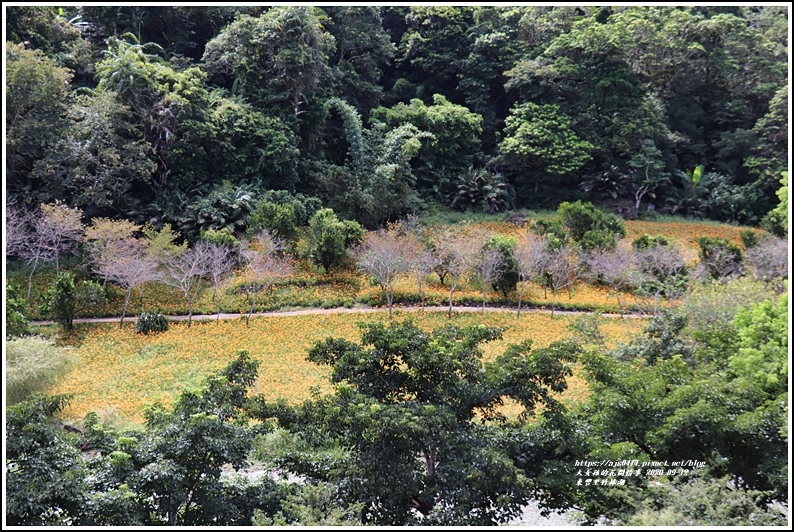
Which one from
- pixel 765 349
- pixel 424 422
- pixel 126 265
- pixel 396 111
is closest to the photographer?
pixel 424 422

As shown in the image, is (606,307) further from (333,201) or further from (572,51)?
(572,51)

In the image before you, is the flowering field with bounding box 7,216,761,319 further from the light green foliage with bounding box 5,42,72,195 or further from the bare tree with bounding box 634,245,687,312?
the light green foliage with bounding box 5,42,72,195

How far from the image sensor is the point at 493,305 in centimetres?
2173

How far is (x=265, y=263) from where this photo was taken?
20.5 meters

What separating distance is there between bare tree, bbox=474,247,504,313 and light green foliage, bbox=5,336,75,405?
11920mm

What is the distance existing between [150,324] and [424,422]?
13215 mm

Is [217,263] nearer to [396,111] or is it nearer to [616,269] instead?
[616,269]

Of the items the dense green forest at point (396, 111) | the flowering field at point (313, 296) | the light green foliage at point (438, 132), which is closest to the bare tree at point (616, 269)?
the flowering field at point (313, 296)

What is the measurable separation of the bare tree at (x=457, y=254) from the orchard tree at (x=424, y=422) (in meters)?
11.2

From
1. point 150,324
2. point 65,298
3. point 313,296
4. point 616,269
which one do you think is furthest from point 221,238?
point 616,269

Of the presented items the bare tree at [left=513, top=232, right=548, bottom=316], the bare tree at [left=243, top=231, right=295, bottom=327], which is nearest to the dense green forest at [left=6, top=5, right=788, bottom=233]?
the bare tree at [left=243, top=231, right=295, bottom=327]

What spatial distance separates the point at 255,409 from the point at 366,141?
71.7 ft

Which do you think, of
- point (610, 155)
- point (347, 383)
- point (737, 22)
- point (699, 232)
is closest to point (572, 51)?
point (610, 155)

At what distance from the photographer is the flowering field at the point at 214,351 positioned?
1533cm
